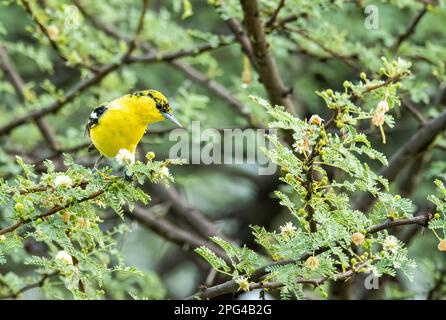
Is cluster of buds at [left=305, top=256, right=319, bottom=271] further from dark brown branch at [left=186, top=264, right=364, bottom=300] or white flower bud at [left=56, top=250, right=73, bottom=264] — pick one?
white flower bud at [left=56, top=250, right=73, bottom=264]

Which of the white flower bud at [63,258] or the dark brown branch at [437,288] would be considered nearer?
the white flower bud at [63,258]

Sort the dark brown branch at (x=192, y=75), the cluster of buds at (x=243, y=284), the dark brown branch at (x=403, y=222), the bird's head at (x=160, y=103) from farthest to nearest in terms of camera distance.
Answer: the dark brown branch at (x=192, y=75) → the bird's head at (x=160, y=103) → the cluster of buds at (x=243, y=284) → the dark brown branch at (x=403, y=222)

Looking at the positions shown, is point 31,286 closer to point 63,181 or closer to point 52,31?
point 63,181

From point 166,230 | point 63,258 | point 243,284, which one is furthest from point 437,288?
point 63,258

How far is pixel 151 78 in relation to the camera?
8328 millimetres

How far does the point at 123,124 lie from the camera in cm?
397

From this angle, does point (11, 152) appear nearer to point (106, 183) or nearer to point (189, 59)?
point (189, 59)

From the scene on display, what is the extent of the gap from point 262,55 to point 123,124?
2.93ft

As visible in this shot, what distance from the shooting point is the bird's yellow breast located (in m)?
3.94

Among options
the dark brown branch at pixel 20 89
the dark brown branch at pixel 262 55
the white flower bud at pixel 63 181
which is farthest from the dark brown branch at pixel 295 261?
the dark brown branch at pixel 20 89

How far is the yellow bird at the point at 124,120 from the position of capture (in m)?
3.95

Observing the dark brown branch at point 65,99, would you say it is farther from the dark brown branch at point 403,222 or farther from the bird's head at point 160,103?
the dark brown branch at point 403,222

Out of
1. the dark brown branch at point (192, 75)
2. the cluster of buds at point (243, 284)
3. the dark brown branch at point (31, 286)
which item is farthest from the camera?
the dark brown branch at point (192, 75)
